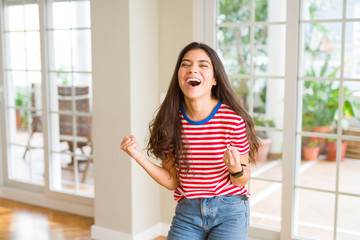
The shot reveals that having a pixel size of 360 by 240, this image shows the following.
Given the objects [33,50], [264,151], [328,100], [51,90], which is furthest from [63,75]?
[328,100]

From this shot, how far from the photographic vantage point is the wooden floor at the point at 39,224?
4309 mm

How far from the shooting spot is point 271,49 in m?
8.04

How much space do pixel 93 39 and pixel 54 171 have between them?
1611 mm

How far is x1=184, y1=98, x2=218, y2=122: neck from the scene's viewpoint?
2.21 metres

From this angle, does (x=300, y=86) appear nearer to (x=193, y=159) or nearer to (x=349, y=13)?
(x=193, y=159)

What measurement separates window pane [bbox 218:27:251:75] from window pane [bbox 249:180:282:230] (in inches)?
94.5

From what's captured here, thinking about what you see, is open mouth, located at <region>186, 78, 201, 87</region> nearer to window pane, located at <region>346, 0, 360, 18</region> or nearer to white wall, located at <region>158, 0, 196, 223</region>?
white wall, located at <region>158, 0, 196, 223</region>

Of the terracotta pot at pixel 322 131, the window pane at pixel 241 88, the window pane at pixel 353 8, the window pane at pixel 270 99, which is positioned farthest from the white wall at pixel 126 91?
the window pane at pixel 353 8

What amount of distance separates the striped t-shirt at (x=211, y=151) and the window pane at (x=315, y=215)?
92.8 inches

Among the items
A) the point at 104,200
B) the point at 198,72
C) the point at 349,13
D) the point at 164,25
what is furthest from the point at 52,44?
the point at 349,13

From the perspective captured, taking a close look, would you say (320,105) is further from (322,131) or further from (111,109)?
(111,109)

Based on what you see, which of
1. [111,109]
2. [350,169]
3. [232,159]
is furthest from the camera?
[350,169]

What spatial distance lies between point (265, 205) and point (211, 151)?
3546 millimetres

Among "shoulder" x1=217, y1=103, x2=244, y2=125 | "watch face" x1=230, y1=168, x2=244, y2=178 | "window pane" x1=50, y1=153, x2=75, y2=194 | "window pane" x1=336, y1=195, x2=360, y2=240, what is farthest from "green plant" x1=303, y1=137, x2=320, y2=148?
"watch face" x1=230, y1=168, x2=244, y2=178
